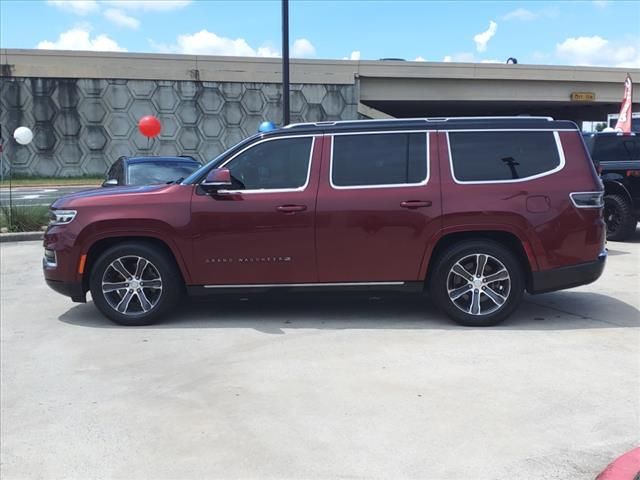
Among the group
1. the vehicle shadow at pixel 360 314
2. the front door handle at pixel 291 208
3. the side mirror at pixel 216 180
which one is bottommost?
the vehicle shadow at pixel 360 314

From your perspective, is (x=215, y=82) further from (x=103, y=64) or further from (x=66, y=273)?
(x=66, y=273)

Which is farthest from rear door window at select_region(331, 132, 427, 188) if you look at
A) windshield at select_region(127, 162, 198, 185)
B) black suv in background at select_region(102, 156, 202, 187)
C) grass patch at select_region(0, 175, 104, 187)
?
grass patch at select_region(0, 175, 104, 187)

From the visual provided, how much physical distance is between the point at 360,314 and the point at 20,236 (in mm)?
8592

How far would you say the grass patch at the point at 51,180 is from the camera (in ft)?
93.2

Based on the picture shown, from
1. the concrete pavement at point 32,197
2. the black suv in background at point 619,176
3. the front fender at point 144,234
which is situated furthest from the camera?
the concrete pavement at point 32,197

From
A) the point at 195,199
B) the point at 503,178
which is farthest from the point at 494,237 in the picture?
the point at 195,199

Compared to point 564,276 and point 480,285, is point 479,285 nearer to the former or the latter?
point 480,285

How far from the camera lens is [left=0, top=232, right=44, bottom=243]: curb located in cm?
1219

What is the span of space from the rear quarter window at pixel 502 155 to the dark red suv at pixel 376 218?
0.01 m

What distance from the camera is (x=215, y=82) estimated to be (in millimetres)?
33031

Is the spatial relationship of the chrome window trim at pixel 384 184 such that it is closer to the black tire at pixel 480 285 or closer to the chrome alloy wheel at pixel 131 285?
the black tire at pixel 480 285

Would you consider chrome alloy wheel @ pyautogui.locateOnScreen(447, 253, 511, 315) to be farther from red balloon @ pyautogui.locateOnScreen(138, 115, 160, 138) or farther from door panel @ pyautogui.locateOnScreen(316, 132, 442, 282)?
red balloon @ pyautogui.locateOnScreen(138, 115, 160, 138)

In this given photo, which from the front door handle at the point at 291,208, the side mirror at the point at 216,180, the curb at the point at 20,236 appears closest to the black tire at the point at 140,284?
the side mirror at the point at 216,180

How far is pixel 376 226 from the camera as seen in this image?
588cm
